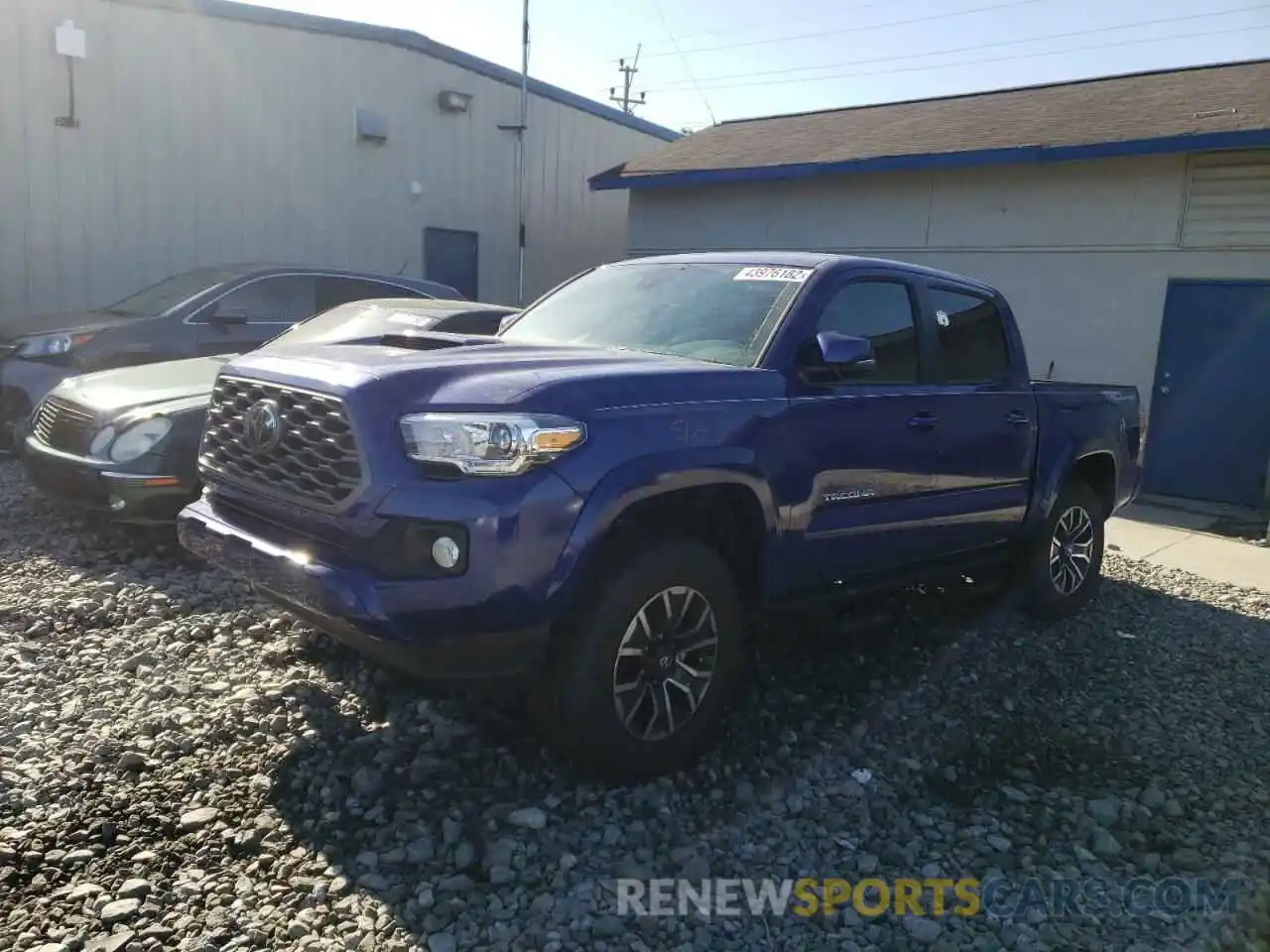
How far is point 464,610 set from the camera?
301cm

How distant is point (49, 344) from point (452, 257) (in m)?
8.18

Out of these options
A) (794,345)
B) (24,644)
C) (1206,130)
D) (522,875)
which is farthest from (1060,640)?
(1206,130)

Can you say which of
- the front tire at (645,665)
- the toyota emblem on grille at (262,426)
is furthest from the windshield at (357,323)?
the front tire at (645,665)

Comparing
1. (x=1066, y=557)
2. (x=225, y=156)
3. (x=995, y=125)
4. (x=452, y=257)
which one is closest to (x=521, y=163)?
(x=452, y=257)

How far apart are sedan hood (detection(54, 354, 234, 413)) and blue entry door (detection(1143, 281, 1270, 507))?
8.71m

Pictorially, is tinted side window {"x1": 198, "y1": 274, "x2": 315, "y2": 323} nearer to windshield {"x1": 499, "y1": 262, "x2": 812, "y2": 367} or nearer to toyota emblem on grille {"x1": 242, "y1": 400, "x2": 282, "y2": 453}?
windshield {"x1": 499, "y1": 262, "x2": 812, "y2": 367}

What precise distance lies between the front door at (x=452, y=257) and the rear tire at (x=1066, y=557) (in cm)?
1122

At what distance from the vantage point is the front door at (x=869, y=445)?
3.95 metres

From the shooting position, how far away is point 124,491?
5.29 m

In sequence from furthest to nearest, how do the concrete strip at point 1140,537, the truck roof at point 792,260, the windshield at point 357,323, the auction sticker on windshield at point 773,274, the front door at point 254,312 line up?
1. the front door at point 254,312
2. the concrete strip at point 1140,537
3. the windshield at point 357,323
4. the truck roof at point 792,260
5. the auction sticker on windshield at point 773,274

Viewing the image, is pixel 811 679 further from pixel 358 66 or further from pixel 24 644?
pixel 358 66

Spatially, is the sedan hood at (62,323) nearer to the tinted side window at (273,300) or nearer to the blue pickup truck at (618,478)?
the tinted side window at (273,300)

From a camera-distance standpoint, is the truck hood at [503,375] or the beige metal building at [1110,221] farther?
the beige metal building at [1110,221]

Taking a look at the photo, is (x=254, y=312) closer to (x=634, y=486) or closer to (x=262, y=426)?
(x=262, y=426)
